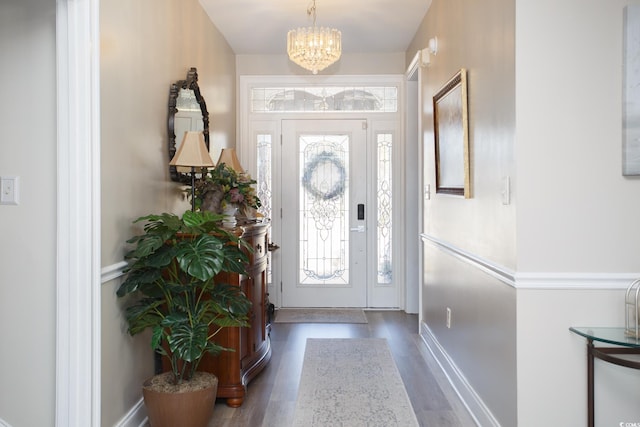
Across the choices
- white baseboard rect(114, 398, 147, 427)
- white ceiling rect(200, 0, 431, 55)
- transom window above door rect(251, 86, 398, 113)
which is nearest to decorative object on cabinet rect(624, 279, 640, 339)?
white baseboard rect(114, 398, 147, 427)

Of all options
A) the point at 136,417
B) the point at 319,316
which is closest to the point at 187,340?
the point at 136,417

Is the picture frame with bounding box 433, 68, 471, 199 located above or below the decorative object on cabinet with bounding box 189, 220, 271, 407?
above

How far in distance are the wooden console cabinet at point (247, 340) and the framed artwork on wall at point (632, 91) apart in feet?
5.92

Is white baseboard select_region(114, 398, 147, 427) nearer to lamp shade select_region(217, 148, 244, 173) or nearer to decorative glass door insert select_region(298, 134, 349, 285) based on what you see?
lamp shade select_region(217, 148, 244, 173)

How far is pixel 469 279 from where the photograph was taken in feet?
9.75

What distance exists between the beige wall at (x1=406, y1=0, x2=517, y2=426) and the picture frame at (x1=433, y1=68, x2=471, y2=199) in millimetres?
50

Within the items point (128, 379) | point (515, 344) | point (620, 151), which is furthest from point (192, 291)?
point (620, 151)

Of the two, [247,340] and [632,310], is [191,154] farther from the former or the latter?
[632,310]

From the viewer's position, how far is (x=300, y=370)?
368cm

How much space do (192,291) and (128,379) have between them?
0.56 m

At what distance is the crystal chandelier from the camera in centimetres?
368

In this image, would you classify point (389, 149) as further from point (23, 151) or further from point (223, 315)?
point (23, 151)

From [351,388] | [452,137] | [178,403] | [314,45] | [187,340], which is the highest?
[314,45]

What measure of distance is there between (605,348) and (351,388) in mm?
1633
